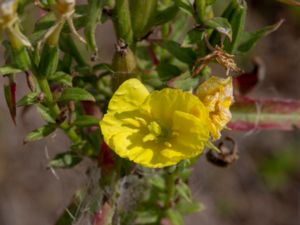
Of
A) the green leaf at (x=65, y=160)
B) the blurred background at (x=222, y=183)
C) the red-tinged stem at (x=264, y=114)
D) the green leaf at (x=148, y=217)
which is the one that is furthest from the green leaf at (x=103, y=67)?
the blurred background at (x=222, y=183)

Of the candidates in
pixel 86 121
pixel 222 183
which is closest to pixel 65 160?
pixel 86 121

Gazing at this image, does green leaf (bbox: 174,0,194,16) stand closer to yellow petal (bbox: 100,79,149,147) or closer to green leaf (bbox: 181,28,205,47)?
green leaf (bbox: 181,28,205,47)

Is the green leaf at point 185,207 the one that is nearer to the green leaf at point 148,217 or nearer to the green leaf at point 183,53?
the green leaf at point 148,217

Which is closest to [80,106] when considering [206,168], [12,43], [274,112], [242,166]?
[12,43]

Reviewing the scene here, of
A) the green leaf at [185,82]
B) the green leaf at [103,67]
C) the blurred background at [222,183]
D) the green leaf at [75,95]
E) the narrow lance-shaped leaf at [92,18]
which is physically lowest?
the blurred background at [222,183]

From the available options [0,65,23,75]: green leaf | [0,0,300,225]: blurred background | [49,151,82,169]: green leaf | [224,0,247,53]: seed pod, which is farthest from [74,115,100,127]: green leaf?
[0,0,300,225]: blurred background
